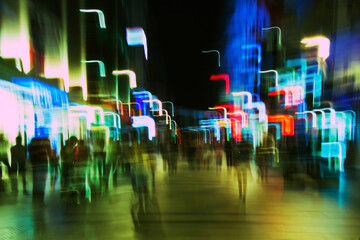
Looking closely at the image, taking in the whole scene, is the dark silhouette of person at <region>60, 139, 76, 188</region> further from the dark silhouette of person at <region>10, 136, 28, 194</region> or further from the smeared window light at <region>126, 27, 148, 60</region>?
the smeared window light at <region>126, 27, 148, 60</region>

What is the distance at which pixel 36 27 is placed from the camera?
509 inches

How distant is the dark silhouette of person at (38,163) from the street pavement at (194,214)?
0.33 metres

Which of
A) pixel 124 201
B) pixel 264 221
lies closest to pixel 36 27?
pixel 124 201

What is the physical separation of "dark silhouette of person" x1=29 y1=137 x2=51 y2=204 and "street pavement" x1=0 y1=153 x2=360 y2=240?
1.09ft

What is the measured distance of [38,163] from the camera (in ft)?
20.3

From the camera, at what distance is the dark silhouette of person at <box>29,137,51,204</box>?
241 inches

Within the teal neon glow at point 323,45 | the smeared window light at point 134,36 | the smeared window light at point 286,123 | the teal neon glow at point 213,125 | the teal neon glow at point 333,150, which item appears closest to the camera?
the teal neon glow at point 333,150

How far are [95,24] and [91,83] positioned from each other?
14.9ft

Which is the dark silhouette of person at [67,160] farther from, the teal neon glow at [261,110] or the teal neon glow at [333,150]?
the teal neon glow at [261,110]

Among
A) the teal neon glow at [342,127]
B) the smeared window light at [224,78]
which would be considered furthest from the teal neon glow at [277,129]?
the smeared window light at [224,78]

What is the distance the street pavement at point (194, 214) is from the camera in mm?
4531

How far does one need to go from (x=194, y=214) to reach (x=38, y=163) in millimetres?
3914

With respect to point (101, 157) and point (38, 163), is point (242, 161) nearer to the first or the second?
point (101, 157)

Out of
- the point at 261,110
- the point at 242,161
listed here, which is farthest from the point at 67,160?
the point at 261,110
